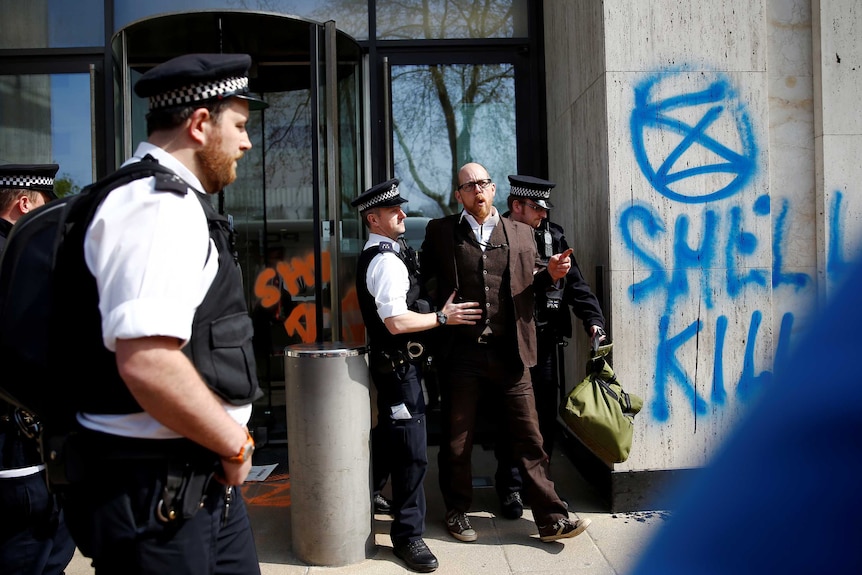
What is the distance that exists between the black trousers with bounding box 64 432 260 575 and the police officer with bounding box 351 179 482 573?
6.73 feet

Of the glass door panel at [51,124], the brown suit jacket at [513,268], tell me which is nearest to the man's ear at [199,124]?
the brown suit jacket at [513,268]

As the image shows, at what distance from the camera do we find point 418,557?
3859 millimetres

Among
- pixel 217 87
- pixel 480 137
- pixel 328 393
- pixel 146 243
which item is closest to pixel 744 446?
pixel 146 243

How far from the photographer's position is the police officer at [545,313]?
4.46 metres

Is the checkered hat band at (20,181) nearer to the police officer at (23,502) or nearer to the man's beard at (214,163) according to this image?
the police officer at (23,502)

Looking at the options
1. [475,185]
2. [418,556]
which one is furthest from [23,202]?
[418,556]

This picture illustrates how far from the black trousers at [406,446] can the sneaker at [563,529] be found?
2.25 feet

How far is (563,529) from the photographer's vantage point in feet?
13.3

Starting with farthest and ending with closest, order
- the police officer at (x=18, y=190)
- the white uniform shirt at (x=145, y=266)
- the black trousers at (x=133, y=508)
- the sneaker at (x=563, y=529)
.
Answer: the sneaker at (x=563, y=529) < the police officer at (x=18, y=190) < the black trousers at (x=133, y=508) < the white uniform shirt at (x=145, y=266)

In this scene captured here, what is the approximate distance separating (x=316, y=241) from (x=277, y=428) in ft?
8.04

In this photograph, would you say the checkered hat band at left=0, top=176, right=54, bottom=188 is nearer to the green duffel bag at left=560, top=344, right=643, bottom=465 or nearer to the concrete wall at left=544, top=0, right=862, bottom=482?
the green duffel bag at left=560, top=344, right=643, bottom=465

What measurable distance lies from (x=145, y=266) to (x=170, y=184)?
0.73 feet

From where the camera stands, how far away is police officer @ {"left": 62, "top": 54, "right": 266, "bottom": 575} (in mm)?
1704

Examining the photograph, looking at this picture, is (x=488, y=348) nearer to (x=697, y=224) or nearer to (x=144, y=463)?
(x=697, y=224)
